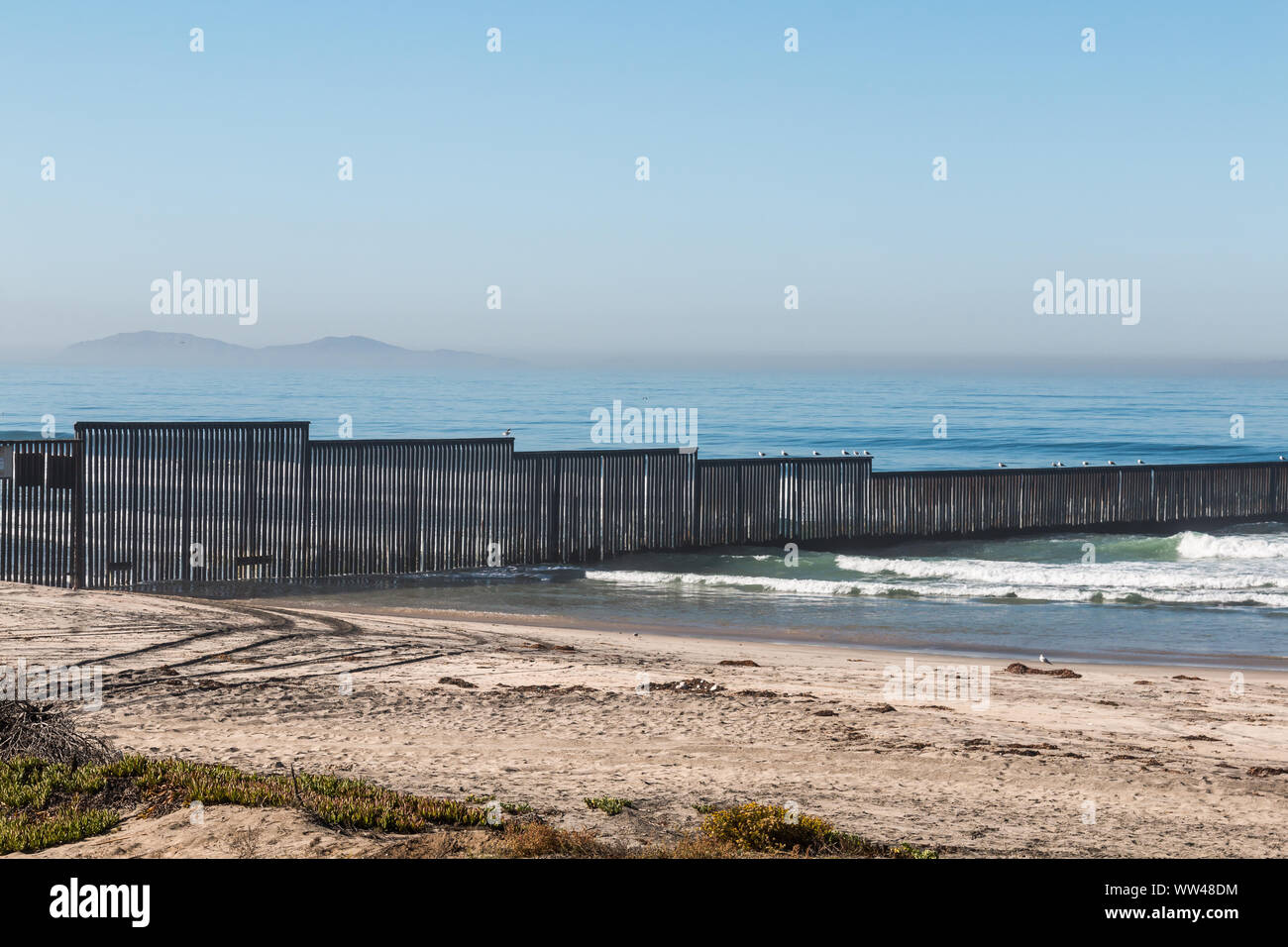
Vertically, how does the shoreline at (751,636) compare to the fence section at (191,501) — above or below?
below

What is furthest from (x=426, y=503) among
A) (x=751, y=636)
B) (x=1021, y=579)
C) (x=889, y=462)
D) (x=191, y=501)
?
(x=889, y=462)

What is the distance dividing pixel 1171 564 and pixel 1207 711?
13872mm

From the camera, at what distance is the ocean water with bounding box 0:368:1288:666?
1738 centimetres

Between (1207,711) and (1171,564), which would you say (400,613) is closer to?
(1207,711)

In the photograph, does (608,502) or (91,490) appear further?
(608,502)

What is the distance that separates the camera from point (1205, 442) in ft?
192

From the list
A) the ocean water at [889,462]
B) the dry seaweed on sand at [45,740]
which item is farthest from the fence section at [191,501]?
the dry seaweed on sand at [45,740]

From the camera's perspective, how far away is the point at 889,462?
53.5 meters

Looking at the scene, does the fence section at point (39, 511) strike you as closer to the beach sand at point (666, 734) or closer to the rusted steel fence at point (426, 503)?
the rusted steel fence at point (426, 503)

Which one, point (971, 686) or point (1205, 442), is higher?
point (1205, 442)

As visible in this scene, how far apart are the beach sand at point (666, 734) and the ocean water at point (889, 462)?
9.86 ft

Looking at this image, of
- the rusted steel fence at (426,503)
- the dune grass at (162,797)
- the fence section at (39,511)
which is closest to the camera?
the dune grass at (162,797)

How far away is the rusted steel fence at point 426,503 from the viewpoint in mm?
17344
